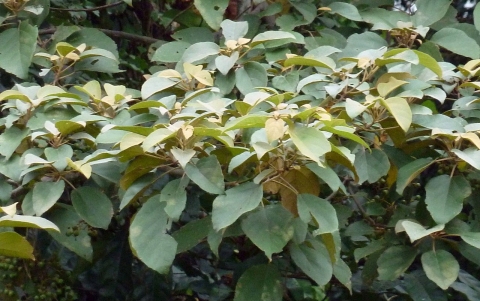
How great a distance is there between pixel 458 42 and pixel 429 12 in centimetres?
15

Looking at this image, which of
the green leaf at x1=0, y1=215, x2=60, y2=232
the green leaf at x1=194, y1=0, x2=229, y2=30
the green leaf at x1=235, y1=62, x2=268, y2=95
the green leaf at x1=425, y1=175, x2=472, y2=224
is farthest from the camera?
the green leaf at x1=194, y1=0, x2=229, y2=30

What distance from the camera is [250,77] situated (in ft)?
5.32

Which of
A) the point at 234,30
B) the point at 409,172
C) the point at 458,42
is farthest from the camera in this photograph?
the point at 458,42

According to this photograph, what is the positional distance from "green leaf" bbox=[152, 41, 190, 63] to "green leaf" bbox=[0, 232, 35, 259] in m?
0.71

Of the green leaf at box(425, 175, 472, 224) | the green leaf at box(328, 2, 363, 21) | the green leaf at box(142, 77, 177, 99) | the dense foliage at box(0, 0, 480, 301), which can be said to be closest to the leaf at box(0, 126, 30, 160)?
the dense foliage at box(0, 0, 480, 301)

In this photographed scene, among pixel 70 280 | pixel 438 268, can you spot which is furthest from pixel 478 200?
pixel 70 280

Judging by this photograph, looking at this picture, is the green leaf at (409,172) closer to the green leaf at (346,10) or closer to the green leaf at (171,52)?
the green leaf at (346,10)

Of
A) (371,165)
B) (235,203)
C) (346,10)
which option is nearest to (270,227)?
(235,203)

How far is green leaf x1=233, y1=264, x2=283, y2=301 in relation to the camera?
4.46 ft

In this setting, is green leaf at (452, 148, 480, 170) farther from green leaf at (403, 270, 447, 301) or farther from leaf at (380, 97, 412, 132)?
green leaf at (403, 270, 447, 301)

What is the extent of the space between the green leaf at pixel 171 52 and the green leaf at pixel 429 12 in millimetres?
626

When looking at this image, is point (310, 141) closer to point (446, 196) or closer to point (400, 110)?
point (400, 110)

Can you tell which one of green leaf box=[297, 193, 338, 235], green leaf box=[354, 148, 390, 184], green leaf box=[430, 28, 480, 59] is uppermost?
green leaf box=[297, 193, 338, 235]

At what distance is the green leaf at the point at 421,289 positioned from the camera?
1.69 metres
